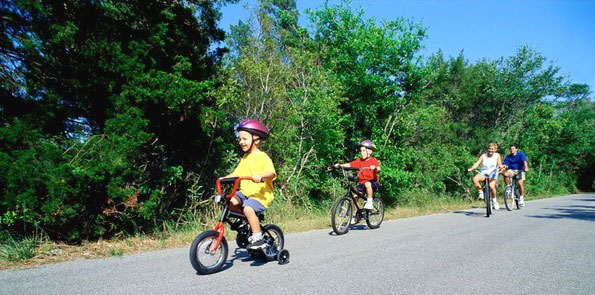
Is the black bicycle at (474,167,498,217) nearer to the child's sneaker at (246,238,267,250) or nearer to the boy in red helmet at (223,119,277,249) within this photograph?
the boy in red helmet at (223,119,277,249)

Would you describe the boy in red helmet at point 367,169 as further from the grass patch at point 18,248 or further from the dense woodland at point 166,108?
the grass patch at point 18,248

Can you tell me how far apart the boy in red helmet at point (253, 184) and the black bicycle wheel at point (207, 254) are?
0.37 m

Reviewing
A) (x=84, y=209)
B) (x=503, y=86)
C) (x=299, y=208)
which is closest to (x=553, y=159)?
(x=503, y=86)

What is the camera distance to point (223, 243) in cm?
430

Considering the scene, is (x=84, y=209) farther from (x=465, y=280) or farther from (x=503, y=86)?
(x=503, y=86)

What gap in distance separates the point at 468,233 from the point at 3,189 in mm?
8153

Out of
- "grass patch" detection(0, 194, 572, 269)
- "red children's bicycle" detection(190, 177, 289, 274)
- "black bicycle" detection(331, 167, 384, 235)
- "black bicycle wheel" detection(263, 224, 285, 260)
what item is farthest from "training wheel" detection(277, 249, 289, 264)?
"black bicycle" detection(331, 167, 384, 235)

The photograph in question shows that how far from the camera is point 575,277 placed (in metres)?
3.94

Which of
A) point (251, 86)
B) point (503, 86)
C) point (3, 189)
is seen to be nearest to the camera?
point (3, 189)

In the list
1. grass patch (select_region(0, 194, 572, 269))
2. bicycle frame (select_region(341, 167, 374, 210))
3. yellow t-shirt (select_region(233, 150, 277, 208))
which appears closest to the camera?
yellow t-shirt (select_region(233, 150, 277, 208))

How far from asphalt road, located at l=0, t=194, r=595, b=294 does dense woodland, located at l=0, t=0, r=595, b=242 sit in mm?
1631

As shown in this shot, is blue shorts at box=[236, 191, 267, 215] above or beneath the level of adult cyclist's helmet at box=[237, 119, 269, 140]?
beneath

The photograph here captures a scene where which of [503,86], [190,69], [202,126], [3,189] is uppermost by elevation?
[503,86]

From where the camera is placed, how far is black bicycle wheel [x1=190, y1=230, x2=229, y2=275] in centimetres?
392
